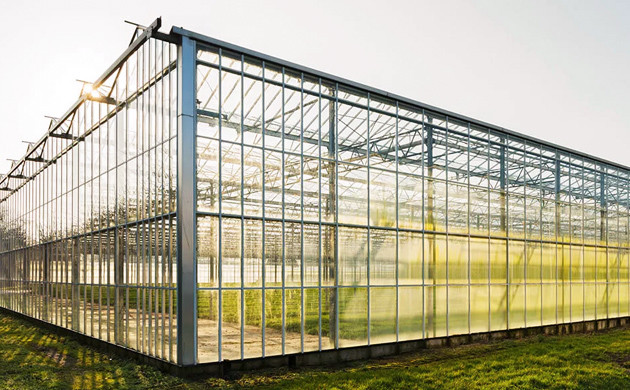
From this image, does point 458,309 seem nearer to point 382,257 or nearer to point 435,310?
point 435,310

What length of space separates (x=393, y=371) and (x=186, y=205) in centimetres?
728

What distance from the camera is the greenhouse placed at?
15.0 metres

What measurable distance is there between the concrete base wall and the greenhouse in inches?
8.7

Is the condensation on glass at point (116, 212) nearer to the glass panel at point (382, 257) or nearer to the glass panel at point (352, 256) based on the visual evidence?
the glass panel at point (352, 256)

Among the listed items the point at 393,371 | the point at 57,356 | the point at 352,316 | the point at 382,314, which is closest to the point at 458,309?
the point at 382,314

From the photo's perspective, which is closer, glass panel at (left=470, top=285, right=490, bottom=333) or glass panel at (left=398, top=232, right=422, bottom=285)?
glass panel at (left=398, top=232, right=422, bottom=285)

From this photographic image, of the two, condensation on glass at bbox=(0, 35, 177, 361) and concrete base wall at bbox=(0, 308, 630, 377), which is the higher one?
condensation on glass at bbox=(0, 35, 177, 361)

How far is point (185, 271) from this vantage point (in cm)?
1425

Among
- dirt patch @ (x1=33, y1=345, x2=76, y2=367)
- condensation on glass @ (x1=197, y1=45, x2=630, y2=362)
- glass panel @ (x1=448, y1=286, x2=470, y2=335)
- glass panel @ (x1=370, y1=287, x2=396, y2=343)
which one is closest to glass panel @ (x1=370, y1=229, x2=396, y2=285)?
condensation on glass @ (x1=197, y1=45, x2=630, y2=362)

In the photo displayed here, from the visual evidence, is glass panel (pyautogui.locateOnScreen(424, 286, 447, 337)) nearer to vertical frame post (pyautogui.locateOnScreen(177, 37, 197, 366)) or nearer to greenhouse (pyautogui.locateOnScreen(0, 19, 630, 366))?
greenhouse (pyautogui.locateOnScreen(0, 19, 630, 366))

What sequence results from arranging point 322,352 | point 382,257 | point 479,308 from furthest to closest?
point 479,308
point 382,257
point 322,352

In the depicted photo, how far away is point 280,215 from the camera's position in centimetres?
1630

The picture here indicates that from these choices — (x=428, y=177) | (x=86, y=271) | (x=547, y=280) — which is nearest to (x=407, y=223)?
(x=428, y=177)

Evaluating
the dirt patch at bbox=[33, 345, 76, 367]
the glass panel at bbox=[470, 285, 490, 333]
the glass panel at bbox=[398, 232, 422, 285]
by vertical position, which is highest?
the glass panel at bbox=[398, 232, 422, 285]
